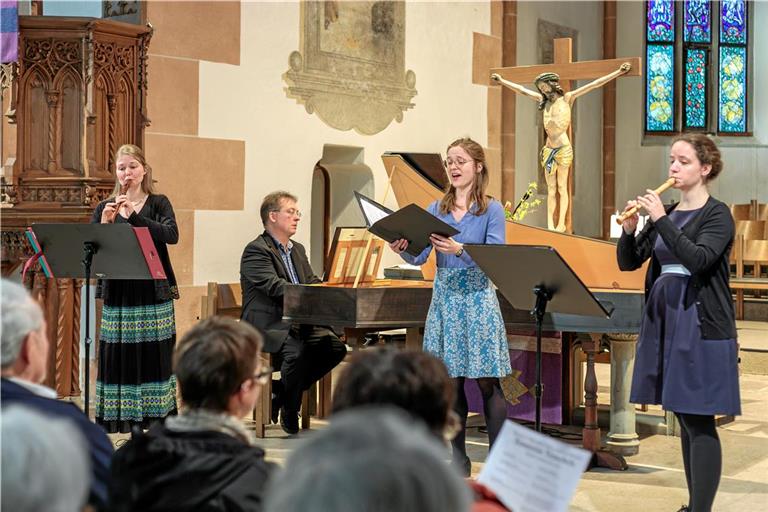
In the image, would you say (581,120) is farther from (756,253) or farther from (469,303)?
(469,303)

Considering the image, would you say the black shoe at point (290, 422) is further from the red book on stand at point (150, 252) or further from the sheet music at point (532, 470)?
the sheet music at point (532, 470)

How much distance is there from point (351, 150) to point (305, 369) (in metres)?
4.42

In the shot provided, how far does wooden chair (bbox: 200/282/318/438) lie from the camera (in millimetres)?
6180

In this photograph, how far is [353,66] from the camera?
10.3 metres

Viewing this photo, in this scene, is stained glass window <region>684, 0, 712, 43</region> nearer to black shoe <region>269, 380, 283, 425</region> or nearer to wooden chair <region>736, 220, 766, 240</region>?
wooden chair <region>736, 220, 766, 240</region>

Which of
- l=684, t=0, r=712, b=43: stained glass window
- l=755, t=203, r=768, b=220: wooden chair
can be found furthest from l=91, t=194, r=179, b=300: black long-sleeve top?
l=684, t=0, r=712, b=43: stained glass window

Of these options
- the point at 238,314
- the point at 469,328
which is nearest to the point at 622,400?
the point at 469,328

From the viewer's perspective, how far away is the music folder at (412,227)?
→ 15.3ft

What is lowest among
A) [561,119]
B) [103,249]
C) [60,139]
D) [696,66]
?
[103,249]

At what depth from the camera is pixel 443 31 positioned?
11258 millimetres

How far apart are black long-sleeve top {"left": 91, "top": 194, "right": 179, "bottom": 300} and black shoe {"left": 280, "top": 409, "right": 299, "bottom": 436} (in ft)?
3.56

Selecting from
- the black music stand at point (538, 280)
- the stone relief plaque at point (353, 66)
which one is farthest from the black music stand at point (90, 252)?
the stone relief plaque at point (353, 66)

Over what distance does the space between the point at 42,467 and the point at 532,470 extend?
113 centimetres

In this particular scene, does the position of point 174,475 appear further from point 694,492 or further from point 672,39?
point 672,39
